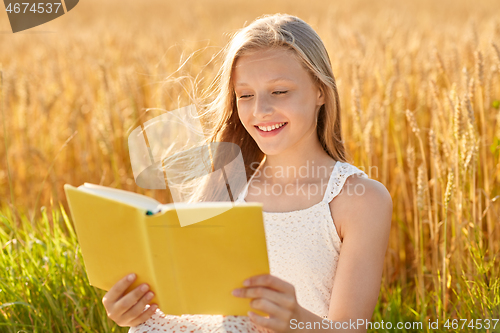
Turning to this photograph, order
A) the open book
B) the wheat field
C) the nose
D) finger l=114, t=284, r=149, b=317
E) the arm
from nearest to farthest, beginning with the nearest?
the open book
finger l=114, t=284, r=149, b=317
the arm
the nose
the wheat field

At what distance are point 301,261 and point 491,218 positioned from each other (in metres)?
0.87

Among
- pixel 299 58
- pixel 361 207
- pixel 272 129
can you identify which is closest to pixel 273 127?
pixel 272 129

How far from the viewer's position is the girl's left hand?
2.60ft

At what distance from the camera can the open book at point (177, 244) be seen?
28.7 inches

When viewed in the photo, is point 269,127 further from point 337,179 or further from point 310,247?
point 310,247

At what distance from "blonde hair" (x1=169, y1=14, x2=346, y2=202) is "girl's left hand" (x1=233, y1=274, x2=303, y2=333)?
57 cm

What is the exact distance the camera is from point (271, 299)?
0.81 m

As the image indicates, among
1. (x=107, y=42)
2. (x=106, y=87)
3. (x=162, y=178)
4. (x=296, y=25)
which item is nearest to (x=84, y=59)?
(x=107, y=42)

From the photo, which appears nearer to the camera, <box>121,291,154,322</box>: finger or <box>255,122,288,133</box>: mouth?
<box>121,291,154,322</box>: finger

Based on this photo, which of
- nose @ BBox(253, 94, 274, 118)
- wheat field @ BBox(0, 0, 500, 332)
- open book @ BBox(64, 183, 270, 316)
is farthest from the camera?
wheat field @ BBox(0, 0, 500, 332)

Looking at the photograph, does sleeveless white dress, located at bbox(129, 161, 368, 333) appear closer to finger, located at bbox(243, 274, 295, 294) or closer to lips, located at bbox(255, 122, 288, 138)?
lips, located at bbox(255, 122, 288, 138)

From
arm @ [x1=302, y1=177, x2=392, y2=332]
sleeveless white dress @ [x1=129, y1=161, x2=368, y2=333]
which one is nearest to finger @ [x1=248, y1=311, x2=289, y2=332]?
arm @ [x1=302, y1=177, x2=392, y2=332]

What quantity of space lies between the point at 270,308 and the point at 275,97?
55cm

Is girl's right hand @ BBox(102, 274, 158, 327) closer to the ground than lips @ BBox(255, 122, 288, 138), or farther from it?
closer to the ground
